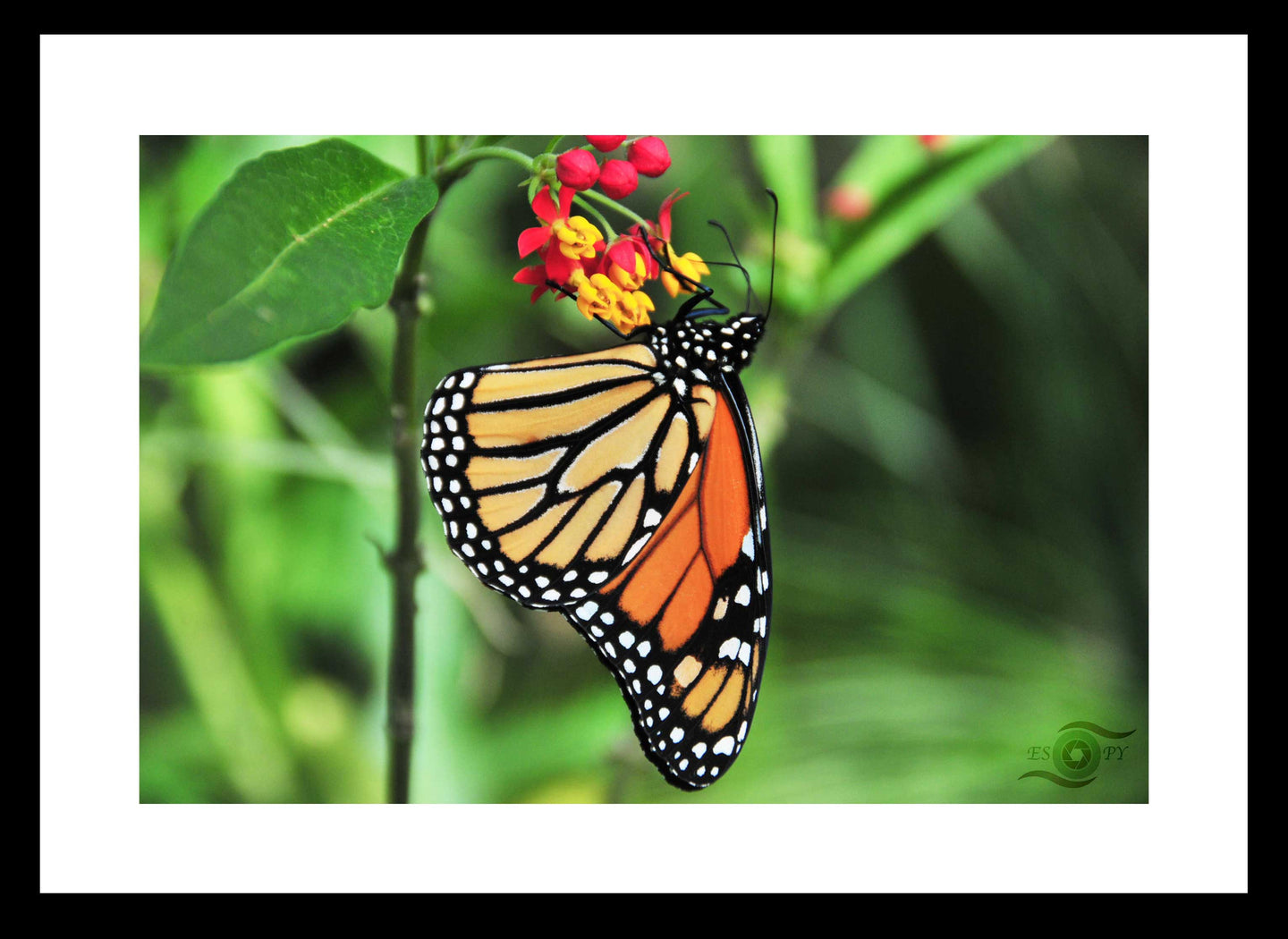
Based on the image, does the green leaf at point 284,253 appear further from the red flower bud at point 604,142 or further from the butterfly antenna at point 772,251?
the butterfly antenna at point 772,251

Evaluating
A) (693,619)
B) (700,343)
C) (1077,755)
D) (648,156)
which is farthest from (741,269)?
(1077,755)

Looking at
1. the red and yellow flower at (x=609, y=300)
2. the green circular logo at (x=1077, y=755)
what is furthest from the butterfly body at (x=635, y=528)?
the green circular logo at (x=1077, y=755)

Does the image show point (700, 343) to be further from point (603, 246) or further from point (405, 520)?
point (405, 520)

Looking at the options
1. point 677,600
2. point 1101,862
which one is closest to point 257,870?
point 677,600
